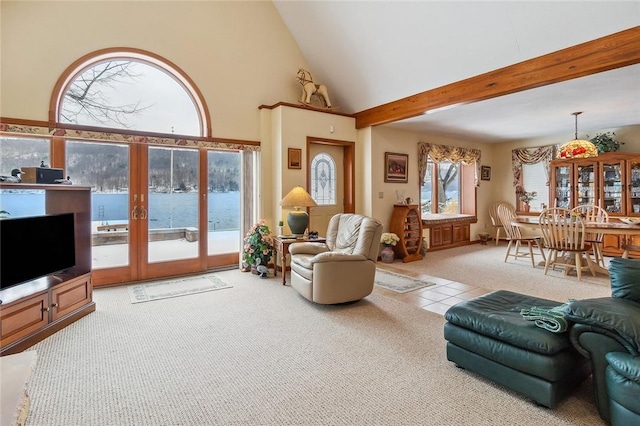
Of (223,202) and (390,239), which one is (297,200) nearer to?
(223,202)

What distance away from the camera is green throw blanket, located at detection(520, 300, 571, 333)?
1.89m

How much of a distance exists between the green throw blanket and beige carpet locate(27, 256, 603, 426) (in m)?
0.47

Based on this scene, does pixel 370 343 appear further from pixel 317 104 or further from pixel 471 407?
pixel 317 104

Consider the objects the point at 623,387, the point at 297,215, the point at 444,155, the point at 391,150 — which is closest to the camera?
the point at 623,387

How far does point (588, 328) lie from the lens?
1804mm

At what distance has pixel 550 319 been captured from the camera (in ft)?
6.37

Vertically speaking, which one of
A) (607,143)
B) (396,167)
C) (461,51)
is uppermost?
(461,51)

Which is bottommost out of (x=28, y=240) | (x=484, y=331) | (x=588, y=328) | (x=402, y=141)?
(x=484, y=331)

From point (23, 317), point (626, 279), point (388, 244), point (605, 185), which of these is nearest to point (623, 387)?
point (626, 279)

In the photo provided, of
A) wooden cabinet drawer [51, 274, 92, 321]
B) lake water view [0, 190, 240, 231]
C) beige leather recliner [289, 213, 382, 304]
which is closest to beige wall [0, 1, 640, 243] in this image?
lake water view [0, 190, 240, 231]

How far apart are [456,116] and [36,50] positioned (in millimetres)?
6015

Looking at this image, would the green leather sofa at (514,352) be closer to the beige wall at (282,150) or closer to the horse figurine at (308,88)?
the beige wall at (282,150)

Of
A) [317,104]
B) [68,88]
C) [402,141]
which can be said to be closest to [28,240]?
[68,88]

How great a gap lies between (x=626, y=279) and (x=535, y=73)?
257cm
